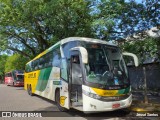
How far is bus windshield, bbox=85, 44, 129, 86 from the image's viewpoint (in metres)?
10.6

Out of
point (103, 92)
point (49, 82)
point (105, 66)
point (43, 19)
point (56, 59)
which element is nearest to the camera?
point (103, 92)

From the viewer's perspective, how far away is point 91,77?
1052 centimetres

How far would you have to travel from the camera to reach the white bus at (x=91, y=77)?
10273mm

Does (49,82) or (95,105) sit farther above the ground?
(49,82)

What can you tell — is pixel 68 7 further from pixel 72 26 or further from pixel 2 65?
pixel 2 65

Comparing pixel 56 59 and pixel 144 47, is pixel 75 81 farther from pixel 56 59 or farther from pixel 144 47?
pixel 144 47

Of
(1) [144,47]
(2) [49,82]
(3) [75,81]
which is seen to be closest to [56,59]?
(2) [49,82]

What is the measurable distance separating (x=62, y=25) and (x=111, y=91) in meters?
9.50

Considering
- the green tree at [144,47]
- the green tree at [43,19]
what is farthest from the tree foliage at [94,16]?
the green tree at [144,47]

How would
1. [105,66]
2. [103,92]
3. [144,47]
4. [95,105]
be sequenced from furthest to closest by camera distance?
[144,47]
[105,66]
[103,92]
[95,105]

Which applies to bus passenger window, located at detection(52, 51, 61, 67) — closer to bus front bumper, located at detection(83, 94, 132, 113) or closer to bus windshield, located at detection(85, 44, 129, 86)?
bus windshield, located at detection(85, 44, 129, 86)

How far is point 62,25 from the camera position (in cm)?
1889

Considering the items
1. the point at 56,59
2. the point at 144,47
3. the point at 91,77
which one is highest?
the point at 144,47

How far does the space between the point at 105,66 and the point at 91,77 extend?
827mm
